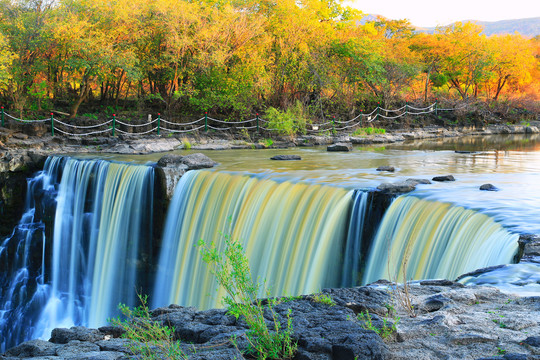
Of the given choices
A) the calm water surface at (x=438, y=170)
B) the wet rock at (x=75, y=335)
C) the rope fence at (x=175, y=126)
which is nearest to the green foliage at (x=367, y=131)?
→ the rope fence at (x=175, y=126)

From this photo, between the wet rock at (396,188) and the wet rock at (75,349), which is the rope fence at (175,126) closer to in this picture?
the wet rock at (396,188)

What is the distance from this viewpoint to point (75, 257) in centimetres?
1494

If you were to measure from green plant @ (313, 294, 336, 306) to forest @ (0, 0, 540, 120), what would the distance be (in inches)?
739

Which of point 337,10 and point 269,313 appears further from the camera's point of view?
point 337,10

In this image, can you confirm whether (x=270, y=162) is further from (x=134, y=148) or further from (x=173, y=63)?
(x=173, y=63)

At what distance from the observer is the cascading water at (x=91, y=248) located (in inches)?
542

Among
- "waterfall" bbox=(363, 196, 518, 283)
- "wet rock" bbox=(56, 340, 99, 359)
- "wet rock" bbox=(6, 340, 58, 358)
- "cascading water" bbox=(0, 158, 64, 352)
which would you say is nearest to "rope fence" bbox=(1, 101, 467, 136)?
"cascading water" bbox=(0, 158, 64, 352)

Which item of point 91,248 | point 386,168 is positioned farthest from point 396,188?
point 91,248

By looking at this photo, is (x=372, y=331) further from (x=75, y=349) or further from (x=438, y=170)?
(x=438, y=170)

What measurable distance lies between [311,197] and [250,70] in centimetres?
1696

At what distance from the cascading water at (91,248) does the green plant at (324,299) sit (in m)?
9.47

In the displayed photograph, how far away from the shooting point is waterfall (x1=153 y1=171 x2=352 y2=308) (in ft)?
31.6

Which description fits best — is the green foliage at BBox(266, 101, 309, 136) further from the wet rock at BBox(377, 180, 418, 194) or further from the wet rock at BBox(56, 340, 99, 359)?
the wet rock at BBox(56, 340, 99, 359)

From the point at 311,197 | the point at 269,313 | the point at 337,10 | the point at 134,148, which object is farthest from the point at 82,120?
the point at 269,313
